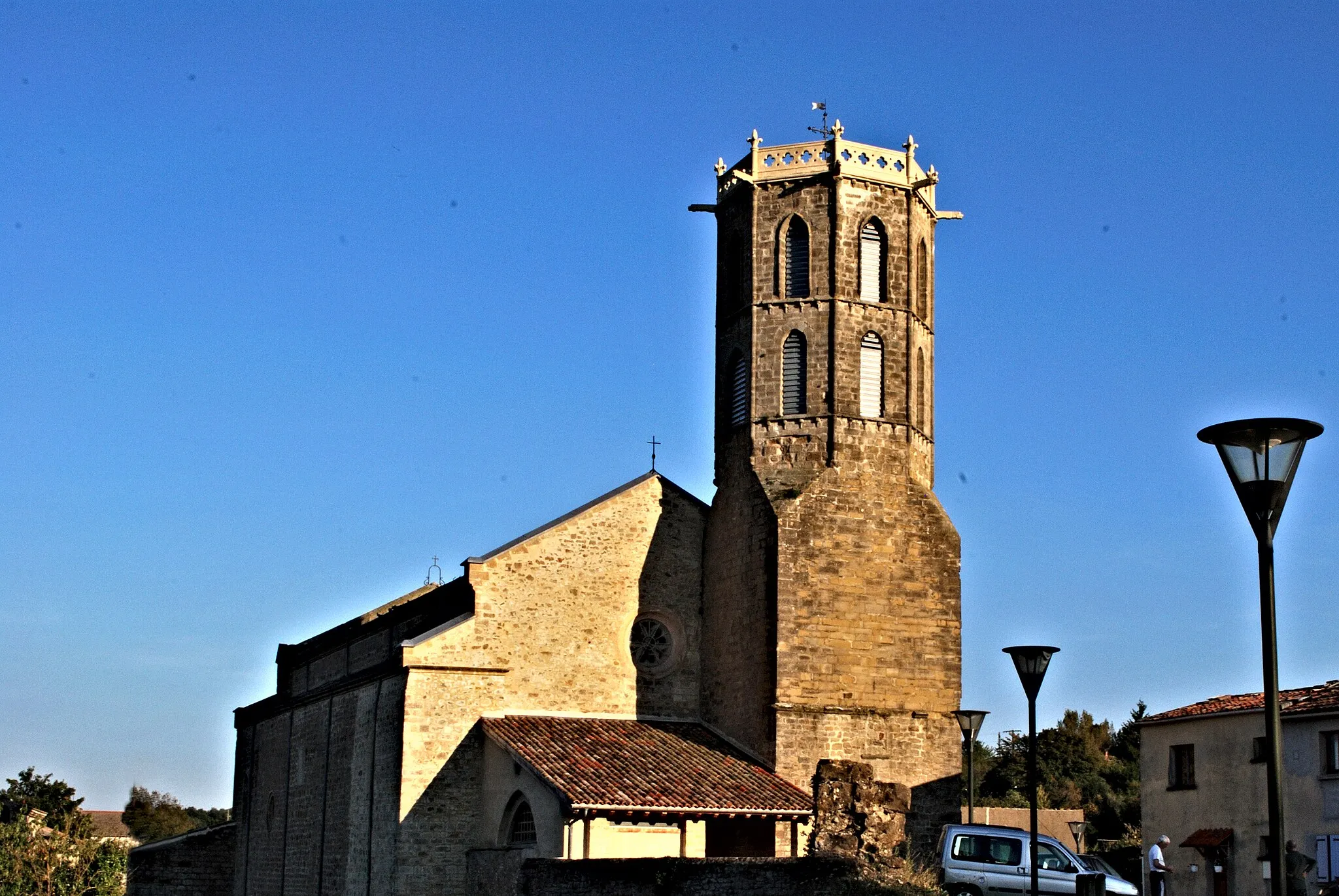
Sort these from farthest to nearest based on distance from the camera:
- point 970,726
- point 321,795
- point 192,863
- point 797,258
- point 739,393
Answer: point 192,863 < point 321,795 < point 739,393 < point 797,258 < point 970,726

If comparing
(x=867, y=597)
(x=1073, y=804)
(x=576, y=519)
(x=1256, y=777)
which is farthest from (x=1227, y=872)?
(x=1073, y=804)

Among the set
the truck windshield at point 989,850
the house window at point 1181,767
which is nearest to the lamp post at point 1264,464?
the truck windshield at point 989,850

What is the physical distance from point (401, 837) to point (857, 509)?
1054cm

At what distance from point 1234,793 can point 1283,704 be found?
2.83 meters

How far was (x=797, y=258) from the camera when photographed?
103 ft

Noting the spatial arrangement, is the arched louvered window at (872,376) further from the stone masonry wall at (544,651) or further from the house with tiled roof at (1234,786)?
the house with tiled roof at (1234,786)

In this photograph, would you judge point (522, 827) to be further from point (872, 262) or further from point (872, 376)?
point (872, 262)

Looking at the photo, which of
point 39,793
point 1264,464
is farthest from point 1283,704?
point 39,793

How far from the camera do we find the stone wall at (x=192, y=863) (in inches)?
1603

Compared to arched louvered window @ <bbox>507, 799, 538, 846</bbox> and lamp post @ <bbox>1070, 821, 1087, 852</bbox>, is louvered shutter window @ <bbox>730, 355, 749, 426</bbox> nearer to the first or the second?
arched louvered window @ <bbox>507, 799, 538, 846</bbox>

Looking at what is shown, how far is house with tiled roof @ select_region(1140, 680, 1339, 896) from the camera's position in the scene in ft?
105

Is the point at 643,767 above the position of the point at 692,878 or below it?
above

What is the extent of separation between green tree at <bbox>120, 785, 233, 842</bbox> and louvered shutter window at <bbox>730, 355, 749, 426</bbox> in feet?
193

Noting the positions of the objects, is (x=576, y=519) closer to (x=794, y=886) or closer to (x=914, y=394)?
(x=914, y=394)
